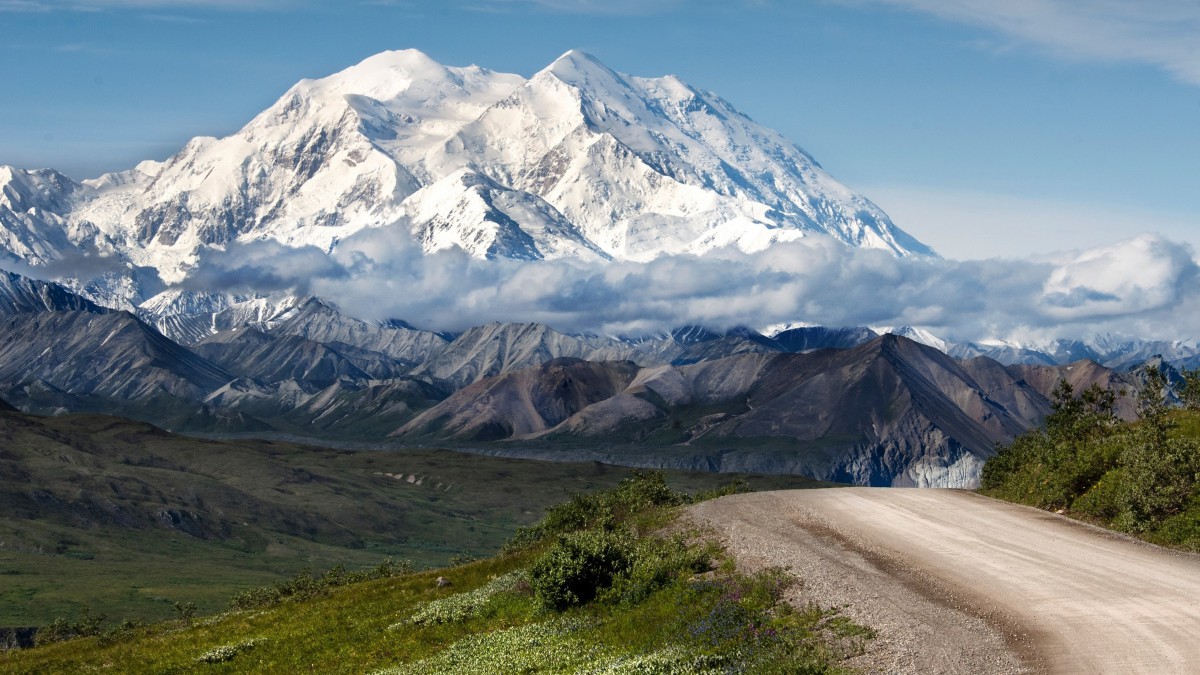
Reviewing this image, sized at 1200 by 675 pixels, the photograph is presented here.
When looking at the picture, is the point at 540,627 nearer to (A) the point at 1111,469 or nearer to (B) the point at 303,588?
(B) the point at 303,588

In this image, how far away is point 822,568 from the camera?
120 feet

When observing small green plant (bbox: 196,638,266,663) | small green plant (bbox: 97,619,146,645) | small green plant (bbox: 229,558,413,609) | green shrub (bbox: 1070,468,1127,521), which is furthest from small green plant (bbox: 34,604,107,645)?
green shrub (bbox: 1070,468,1127,521)

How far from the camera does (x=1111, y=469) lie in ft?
162

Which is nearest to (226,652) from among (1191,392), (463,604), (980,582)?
(463,604)

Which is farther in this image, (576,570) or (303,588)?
(303,588)

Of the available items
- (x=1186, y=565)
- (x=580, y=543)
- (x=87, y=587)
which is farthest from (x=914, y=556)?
(x=87, y=587)

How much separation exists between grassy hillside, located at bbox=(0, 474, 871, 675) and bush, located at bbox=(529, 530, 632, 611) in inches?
1.6

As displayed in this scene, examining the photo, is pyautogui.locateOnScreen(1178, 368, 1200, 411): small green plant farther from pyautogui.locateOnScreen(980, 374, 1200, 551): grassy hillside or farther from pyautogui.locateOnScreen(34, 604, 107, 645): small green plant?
pyautogui.locateOnScreen(34, 604, 107, 645): small green plant

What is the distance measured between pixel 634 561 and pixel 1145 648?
15548 mm

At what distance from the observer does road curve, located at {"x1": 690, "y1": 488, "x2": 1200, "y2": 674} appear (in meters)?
27.1

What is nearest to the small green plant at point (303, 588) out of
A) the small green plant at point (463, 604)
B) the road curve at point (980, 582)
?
the small green plant at point (463, 604)

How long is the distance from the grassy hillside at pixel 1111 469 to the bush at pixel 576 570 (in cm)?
1690

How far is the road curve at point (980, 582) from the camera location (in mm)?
27125

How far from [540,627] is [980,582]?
1153 cm
